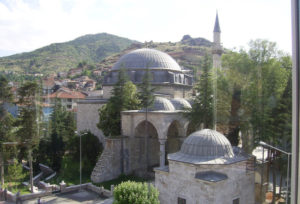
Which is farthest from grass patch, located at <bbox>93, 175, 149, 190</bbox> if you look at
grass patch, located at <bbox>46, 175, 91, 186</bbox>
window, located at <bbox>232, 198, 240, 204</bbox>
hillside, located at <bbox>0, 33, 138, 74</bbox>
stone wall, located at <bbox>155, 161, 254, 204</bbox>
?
hillside, located at <bbox>0, 33, 138, 74</bbox>

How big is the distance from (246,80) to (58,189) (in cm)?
999

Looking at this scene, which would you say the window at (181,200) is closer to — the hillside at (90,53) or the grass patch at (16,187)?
the grass patch at (16,187)

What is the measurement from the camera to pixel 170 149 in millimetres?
16297

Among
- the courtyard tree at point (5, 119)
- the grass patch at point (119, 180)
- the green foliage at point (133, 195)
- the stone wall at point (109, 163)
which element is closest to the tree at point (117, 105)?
the stone wall at point (109, 163)

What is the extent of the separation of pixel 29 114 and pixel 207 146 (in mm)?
8881

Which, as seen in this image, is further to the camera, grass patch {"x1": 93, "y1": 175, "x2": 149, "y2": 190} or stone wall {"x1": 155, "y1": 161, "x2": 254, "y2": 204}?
grass patch {"x1": 93, "y1": 175, "x2": 149, "y2": 190}

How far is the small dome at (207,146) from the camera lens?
9.57m

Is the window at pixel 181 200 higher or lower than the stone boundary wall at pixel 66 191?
higher

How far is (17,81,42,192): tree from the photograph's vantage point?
45.3 ft

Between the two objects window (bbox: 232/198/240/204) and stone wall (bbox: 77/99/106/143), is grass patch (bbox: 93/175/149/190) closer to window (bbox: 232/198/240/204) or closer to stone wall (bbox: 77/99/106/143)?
stone wall (bbox: 77/99/106/143)

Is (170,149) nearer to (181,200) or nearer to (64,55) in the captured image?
(181,200)

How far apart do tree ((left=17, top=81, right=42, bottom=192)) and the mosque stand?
11.6ft

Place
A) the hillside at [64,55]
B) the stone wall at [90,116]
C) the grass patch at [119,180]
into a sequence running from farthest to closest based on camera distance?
the hillside at [64,55] < the stone wall at [90,116] < the grass patch at [119,180]

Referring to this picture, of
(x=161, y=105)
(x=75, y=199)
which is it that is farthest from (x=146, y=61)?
(x=75, y=199)
